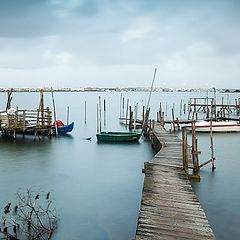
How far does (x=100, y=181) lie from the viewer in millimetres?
16406

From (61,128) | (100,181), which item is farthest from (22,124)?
(100,181)

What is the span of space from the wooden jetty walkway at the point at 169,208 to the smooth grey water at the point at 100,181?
4.94ft

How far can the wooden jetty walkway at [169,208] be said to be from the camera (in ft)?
23.5

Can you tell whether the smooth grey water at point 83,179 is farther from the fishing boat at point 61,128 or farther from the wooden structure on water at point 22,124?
the fishing boat at point 61,128

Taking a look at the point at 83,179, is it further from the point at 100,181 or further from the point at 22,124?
the point at 22,124

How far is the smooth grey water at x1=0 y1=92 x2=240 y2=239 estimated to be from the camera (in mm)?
10680

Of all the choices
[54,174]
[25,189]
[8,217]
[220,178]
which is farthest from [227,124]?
[8,217]

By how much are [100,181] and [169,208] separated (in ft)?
27.0

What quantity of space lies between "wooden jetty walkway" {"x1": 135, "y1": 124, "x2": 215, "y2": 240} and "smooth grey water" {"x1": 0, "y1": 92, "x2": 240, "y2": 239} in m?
1.51

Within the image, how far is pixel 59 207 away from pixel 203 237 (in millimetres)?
Result: 6706

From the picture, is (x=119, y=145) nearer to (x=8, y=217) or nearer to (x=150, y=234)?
(x=8, y=217)

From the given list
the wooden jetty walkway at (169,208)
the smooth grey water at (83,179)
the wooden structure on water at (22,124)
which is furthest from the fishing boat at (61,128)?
the wooden jetty walkway at (169,208)

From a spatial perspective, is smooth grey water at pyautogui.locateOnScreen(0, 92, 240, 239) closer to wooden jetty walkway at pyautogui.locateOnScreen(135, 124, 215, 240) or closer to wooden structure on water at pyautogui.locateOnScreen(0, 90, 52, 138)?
wooden structure on water at pyautogui.locateOnScreen(0, 90, 52, 138)

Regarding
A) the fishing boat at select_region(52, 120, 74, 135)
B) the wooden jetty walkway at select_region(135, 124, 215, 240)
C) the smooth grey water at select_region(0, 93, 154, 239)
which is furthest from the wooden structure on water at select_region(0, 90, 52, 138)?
the wooden jetty walkway at select_region(135, 124, 215, 240)
